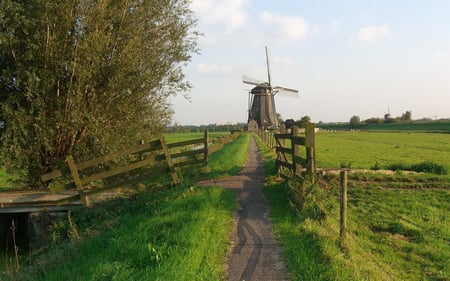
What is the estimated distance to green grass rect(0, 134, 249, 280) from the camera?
625 cm

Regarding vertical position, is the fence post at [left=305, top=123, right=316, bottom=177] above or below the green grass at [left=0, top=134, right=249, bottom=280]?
above

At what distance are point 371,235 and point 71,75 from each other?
10156 mm

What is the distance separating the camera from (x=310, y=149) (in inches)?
427

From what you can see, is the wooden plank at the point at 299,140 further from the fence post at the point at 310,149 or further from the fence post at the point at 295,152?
the fence post at the point at 310,149

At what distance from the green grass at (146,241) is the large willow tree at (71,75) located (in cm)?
330

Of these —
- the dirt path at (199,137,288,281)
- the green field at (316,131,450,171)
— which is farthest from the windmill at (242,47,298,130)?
the dirt path at (199,137,288,281)

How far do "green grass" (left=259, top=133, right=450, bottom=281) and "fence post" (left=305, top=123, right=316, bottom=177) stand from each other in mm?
713

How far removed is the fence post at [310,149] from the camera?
422 inches

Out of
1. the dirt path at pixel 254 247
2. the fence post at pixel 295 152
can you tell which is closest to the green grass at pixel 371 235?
the dirt path at pixel 254 247

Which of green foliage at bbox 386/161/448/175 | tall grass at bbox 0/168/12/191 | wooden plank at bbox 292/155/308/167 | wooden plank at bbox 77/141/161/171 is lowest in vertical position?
tall grass at bbox 0/168/12/191

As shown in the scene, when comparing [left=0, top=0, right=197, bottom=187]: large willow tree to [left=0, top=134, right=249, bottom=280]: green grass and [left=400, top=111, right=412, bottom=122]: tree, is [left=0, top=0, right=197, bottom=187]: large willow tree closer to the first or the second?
[left=0, top=134, right=249, bottom=280]: green grass

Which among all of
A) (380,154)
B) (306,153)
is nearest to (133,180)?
(306,153)

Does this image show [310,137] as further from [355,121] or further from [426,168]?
[355,121]

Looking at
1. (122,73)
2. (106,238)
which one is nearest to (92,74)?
(122,73)
